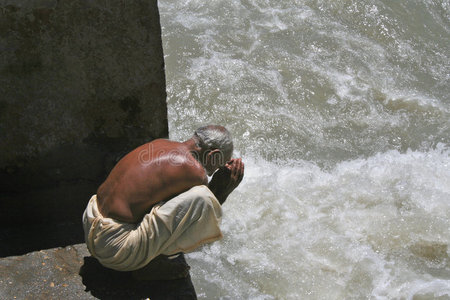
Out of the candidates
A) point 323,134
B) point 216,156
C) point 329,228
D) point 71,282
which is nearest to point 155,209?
point 216,156

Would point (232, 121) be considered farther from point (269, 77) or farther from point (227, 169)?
point (227, 169)

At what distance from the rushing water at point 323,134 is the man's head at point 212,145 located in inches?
48.4

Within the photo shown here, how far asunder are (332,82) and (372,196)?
5.93 feet

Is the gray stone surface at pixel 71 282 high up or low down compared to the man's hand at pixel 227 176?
down

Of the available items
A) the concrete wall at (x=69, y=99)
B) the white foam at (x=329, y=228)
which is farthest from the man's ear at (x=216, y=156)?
the white foam at (x=329, y=228)

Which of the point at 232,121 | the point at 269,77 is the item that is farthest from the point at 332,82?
the point at 232,121

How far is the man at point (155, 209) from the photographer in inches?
116

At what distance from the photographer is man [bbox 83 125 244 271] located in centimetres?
294

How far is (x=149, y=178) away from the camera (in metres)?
2.99

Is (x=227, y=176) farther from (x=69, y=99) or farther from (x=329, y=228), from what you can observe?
(x=329, y=228)

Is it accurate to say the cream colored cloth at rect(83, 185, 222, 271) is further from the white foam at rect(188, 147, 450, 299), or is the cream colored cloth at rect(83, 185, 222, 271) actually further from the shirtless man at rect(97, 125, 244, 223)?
the white foam at rect(188, 147, 450, 299)

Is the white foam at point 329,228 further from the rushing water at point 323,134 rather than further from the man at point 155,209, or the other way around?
the man at point 155,209

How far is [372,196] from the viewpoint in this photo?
5055 mm

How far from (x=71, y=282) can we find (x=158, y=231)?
0.62 metres
